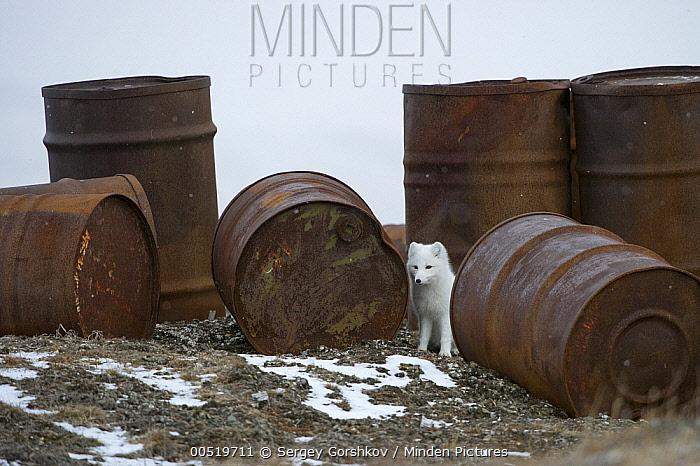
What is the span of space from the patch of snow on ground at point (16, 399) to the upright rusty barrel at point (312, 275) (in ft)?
7.16

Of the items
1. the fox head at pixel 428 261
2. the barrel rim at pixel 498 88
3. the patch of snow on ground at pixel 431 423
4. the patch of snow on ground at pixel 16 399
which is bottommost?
the patch of snow on ground at pixel 431 423

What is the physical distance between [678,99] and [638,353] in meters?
2.84

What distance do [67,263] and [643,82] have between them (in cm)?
447

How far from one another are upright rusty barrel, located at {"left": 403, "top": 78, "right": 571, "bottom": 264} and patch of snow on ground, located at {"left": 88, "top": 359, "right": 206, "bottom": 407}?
3136mm

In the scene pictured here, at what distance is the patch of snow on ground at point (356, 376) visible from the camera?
549 centimetres

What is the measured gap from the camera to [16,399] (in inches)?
201

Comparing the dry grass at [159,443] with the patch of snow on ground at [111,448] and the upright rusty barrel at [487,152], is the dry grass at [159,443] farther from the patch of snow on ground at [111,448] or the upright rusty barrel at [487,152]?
the upright rusty barrel at [487,152]

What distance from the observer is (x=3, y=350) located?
602 cm

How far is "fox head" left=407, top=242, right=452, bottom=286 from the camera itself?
761 cm

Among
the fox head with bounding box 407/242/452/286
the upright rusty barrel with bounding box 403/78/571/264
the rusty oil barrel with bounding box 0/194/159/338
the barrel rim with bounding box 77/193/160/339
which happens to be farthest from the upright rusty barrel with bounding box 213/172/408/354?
the upright rusty barrel with bounding box 403/78/571/264

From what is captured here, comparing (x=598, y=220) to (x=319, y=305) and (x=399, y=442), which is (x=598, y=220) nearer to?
(x=319, y=305)

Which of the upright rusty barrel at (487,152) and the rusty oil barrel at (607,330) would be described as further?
the upright rusty barrel at (487,152)

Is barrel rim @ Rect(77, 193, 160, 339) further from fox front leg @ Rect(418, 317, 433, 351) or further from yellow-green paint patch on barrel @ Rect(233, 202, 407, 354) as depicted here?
fox front leg @ Rect(418, 317, 433, 351)

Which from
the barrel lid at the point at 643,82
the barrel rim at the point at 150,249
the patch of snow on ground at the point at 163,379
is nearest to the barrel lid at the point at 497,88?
the barrel lid at the point at 643,82
